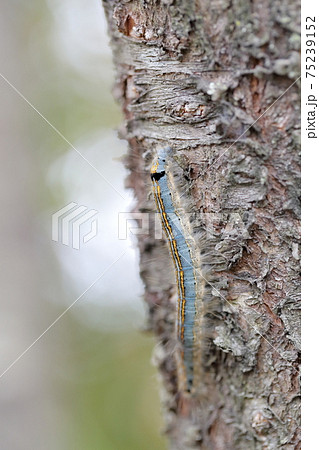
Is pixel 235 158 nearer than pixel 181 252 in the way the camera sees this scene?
Yes

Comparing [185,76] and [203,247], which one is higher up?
[185,76]

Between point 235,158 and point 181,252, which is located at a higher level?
point 235,158

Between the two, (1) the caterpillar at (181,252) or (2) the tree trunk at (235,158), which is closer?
(2) the tree trunk at (235,158)

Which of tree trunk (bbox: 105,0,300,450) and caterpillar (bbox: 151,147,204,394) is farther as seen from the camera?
caterpillar (bbox: 151,147,204,394)
